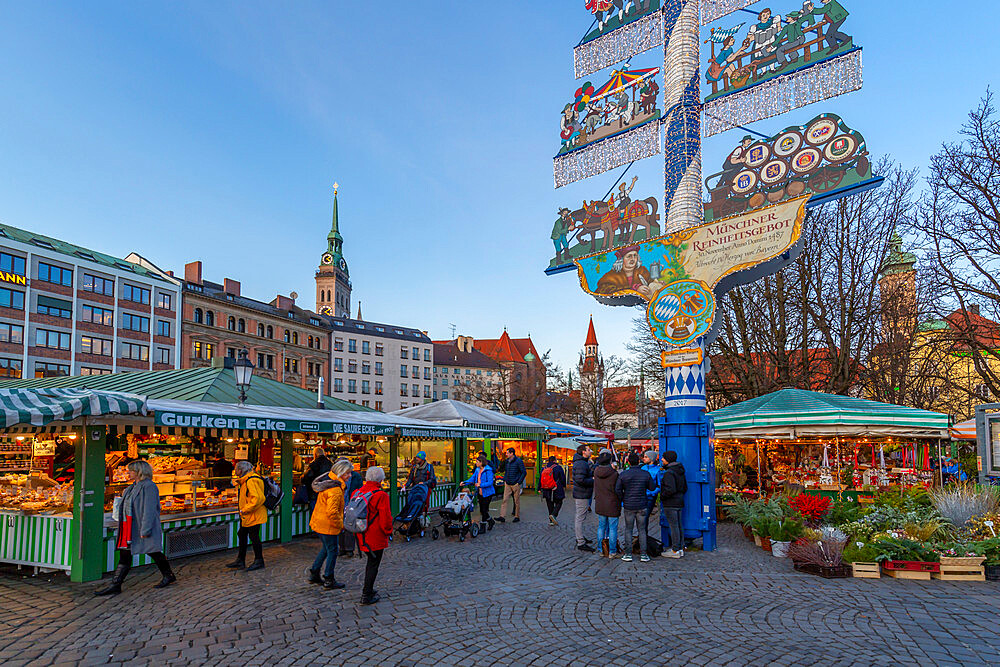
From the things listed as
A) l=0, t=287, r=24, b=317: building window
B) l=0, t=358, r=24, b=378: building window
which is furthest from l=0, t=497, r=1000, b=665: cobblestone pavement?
l=0, t=287, r=24, b=317: building window

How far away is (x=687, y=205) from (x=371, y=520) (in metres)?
8.56

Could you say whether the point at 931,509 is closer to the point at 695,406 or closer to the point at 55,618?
the point at 695,406

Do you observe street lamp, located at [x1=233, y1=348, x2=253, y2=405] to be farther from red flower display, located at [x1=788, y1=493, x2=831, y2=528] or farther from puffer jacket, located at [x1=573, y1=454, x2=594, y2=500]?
red flower display, located at [x1=788, y1=493, x2=831, y2=528]

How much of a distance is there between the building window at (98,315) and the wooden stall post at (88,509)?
149 ft

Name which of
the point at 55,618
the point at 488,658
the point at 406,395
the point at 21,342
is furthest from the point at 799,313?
the point at 406,395

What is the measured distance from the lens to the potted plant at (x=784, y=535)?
10148 millimetres

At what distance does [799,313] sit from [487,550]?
16.3 meters

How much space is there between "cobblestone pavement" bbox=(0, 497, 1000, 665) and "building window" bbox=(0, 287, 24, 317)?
137 ft

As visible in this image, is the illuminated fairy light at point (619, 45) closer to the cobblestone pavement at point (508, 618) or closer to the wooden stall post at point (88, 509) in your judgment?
the cobblestone pavement at point (508, 618)

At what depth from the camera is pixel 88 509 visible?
8453 mm

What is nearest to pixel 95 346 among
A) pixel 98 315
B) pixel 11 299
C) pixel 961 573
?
pixel 98 315

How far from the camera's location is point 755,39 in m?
12.5

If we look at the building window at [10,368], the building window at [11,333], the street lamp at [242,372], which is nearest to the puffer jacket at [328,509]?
the street lamp at [242,372]

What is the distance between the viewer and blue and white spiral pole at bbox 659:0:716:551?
1116cm
